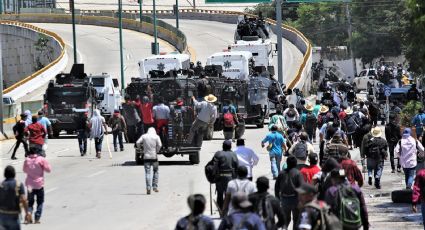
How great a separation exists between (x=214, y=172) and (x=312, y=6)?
120273 millimetres

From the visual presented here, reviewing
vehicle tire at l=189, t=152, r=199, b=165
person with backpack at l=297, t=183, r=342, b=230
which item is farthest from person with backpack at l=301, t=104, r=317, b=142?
person with backpack at l=297, t=183, r=342, b=230

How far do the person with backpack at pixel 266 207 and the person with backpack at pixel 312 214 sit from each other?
1110 millimetres

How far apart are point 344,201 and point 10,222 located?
16.2 ft

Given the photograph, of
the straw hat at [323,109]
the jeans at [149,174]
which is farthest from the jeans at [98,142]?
the jeans at [149,174]

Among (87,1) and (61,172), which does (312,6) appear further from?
(61,172)

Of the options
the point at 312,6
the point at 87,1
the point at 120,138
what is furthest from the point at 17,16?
the point at 120,138

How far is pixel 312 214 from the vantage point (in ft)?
45.5

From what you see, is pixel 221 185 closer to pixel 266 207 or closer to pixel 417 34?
pixel 266 207

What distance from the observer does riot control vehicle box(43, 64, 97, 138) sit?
4738 centimetres

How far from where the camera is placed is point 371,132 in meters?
29.1

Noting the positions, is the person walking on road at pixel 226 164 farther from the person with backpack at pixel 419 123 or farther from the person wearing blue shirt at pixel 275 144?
the person with backpack at pixel 419 123

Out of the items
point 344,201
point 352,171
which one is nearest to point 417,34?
point 352,171

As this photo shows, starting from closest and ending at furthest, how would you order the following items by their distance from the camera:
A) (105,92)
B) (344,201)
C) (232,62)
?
(344,201)
(105,92)
(232,62)

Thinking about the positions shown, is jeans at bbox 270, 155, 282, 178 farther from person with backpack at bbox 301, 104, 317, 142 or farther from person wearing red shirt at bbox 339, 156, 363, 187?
person with backpack at bbox 301, 104, 317, 142
